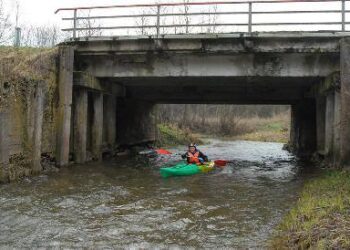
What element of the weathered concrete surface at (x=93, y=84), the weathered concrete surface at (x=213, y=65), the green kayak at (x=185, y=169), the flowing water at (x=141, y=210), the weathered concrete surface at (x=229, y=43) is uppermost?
the weathered concrete surface at (x=229, y=43)

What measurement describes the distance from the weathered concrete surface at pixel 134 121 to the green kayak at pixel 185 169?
6948 mm

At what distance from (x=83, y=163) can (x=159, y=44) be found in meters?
4.99

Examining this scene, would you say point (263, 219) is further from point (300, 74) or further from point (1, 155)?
point (300, 74)

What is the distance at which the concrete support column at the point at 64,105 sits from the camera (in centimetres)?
1378

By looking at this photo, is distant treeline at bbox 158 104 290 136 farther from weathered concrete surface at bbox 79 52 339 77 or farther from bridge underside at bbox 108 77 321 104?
weathered concrete surface at bbox 79 52 339 77

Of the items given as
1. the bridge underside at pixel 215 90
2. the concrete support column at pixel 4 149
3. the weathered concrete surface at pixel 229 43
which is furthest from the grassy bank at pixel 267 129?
the concrete support column at pixel 4 149

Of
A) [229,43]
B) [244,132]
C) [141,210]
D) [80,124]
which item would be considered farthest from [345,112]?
[244,132]

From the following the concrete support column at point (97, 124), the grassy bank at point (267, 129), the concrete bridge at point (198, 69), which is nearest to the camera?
the concrete bridge at point (198, 69)

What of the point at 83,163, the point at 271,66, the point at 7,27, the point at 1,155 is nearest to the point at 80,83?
the point at 83,163

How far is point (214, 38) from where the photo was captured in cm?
1384

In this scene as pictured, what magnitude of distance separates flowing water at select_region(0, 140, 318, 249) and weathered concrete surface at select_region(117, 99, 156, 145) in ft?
24.6

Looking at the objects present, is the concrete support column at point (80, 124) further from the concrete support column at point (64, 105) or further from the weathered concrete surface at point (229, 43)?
the weathered concrete surface at point (229, 43)

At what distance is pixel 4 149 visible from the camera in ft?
34.9

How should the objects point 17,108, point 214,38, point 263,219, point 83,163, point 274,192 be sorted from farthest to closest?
1. point 83,163
2. point 214,38
3. point 17,108
4. point 274,192
5. point 263,219
